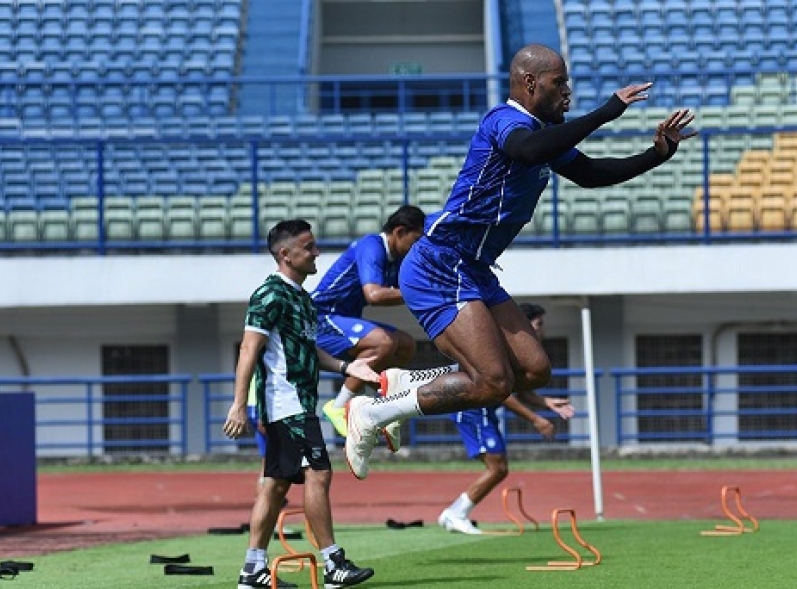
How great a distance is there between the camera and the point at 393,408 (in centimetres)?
920

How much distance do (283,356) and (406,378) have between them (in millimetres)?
651

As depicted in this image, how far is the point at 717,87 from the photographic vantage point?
29.6 metres

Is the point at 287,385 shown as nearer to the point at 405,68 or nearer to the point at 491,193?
the point at 491,193

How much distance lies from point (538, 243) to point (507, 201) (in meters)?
16.7

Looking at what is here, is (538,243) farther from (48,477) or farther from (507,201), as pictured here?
(507,201)

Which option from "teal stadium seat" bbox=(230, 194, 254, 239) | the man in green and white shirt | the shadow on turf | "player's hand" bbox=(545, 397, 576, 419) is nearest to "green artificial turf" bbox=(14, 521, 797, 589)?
the shadow on turf

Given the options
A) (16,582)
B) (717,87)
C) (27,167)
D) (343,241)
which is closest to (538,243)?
(343,241)

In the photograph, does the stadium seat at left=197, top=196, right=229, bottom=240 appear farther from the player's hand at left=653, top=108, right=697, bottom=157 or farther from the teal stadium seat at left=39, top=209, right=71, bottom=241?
the player's hand at left=653, top=108, right=697, bottom=157

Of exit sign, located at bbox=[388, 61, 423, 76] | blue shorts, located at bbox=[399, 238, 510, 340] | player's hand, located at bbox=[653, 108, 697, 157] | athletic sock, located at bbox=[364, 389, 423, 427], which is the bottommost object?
athletic sock, located at bbox=[364, 389, 423, 427]

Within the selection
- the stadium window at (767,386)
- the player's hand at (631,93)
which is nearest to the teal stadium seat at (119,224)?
the stadium window at (767,386)

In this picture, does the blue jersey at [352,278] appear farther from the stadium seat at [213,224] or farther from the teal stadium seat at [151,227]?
the teal stadium seat at [151,227]

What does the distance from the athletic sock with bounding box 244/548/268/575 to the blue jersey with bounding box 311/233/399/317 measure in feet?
10.4

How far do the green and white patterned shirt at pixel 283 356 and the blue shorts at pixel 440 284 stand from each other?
0.62 m

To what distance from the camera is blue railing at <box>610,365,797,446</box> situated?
24828 mm
